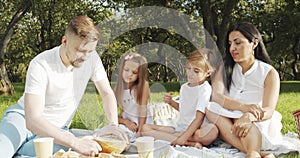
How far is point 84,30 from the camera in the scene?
160 centimetres

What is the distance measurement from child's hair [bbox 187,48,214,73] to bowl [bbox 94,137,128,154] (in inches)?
20.9

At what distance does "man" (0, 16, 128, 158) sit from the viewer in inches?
65.0

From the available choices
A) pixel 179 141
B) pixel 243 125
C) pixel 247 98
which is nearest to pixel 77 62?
pixel 179 141

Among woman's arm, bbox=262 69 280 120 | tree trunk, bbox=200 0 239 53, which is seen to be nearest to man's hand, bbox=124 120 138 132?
woman's arm, bbox=262 69 280 120

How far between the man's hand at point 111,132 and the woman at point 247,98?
0.52 m

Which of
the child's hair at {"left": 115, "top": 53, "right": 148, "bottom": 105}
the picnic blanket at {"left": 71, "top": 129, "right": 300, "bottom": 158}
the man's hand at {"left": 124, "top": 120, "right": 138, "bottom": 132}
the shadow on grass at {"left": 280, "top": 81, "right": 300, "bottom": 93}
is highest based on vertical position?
the child's hair at {"left": 115, "top": 53, "right": 148, "bottom": 105}

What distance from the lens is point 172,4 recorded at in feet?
23.7

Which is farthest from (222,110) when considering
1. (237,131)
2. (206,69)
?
(206,69)

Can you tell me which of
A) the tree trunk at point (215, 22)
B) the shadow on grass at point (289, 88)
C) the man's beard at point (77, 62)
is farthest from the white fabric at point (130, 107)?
the shadow on grass at point (289, 88)

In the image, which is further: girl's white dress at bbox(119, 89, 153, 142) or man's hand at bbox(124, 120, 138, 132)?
man's hand at bbox(124, 120, 138, 132)

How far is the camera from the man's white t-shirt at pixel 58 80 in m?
1.76

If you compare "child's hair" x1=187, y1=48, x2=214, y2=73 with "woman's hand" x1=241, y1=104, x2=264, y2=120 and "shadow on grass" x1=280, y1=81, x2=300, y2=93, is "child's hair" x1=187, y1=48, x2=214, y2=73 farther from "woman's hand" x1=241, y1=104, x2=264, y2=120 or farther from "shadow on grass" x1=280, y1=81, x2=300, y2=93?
"shadow on grass" x1=280, y1=81, x2=300, y2=93

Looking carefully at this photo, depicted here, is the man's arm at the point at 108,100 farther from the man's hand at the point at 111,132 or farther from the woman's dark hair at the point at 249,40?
the woman's dark hair at the point at 249,40

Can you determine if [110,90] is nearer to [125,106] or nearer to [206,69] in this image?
[125,106]
